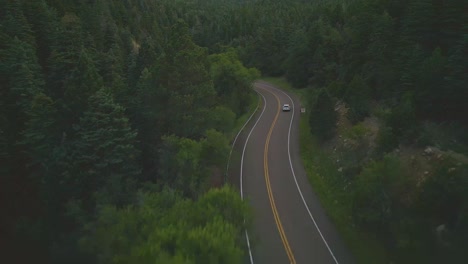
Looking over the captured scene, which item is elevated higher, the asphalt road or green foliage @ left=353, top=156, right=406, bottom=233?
green foliage @ left=353, top=156, right=406, bottom=233

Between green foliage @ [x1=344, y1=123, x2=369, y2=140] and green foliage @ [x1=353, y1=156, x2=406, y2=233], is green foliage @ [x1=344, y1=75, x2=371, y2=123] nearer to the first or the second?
green foliage @ [x1=344, y1=123, x2=369, y2=140]

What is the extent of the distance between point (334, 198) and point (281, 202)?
4034mm

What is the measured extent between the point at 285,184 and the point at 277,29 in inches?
2613

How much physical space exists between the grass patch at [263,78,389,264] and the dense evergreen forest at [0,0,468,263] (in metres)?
0.44

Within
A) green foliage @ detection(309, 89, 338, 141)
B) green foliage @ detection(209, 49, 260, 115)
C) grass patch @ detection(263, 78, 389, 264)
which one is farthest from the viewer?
green foliage @ detection(209, 49, 260, 115)

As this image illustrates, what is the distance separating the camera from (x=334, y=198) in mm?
33594

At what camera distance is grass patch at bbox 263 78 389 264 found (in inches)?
1037

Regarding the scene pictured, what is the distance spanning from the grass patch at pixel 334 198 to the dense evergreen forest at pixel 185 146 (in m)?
0.44

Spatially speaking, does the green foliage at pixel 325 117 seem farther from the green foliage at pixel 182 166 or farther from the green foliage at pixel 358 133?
the green foliage at pixel 182 166

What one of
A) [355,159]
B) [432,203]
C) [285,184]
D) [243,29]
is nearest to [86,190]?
[285,184]

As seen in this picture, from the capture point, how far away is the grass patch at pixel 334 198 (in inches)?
1037

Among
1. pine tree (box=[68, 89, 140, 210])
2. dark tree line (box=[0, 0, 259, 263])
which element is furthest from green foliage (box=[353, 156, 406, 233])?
pine tree (box=[68, 89, 140, 210])

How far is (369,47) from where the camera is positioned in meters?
47.0

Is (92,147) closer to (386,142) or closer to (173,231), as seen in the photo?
(173,231)
